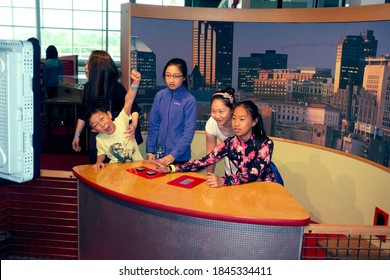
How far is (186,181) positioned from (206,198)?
12.8 inches

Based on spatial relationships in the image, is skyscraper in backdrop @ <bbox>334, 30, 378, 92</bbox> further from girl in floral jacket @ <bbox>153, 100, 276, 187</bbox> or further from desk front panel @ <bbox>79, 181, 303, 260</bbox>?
desk front panel @ <bbox>79, 181, 303, 260</bbox>

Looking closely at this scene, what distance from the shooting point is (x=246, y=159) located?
2674 mm

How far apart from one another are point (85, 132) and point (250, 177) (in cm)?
446

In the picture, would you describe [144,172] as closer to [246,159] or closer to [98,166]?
[98,166]

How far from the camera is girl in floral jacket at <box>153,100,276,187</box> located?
2.59 metres

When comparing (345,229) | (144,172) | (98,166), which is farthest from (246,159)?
(98,166)

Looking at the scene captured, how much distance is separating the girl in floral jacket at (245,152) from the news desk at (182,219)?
0.07 metres

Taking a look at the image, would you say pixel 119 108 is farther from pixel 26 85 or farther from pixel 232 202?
pixel 232 202

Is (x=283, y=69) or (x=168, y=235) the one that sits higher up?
(x=283, y=69)

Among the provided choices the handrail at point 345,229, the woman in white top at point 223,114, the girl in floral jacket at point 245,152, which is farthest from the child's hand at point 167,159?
the handrail at point 345,229

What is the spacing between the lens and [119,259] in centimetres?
249

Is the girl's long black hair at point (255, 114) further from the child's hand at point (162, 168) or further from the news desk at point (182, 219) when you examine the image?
the child's hand at point (162, 168)

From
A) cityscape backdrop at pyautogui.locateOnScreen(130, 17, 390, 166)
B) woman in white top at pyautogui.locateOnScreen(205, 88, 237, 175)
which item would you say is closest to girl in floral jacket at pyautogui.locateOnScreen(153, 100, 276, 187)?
woman in white top at pyautogui.locateOnScreen(205, 88, 237, 175)
